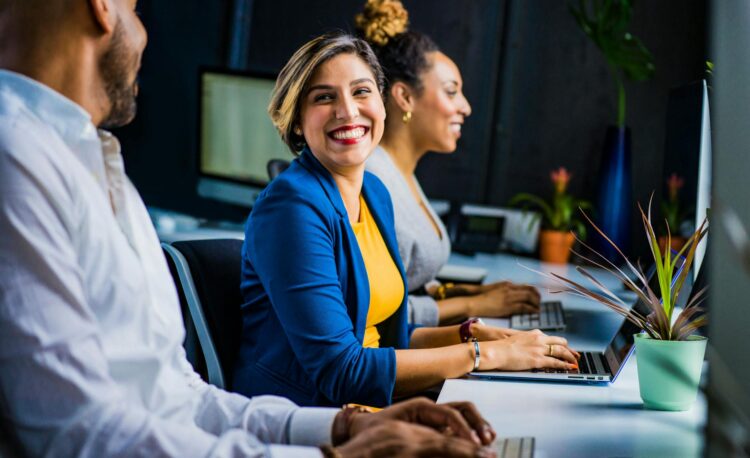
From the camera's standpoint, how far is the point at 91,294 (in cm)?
97

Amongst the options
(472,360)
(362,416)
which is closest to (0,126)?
(362,416)

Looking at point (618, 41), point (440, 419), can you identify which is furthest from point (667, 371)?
point (618, 41)

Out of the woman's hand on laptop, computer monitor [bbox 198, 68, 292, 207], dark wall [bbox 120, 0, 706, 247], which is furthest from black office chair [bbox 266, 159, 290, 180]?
the woman's hand on laptop

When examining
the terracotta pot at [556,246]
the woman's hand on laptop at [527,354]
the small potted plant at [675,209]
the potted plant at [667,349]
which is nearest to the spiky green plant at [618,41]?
the terracotta pot at [556,246]

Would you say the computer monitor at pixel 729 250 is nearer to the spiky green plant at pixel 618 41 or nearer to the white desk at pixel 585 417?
the white desk at pixel 585 417

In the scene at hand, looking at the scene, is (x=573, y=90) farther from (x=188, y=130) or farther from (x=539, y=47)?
(x=188, y=130)

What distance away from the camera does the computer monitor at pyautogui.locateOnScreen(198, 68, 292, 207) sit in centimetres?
333

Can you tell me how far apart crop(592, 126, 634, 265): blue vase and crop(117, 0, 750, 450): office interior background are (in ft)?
0.49

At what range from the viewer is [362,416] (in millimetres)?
1161

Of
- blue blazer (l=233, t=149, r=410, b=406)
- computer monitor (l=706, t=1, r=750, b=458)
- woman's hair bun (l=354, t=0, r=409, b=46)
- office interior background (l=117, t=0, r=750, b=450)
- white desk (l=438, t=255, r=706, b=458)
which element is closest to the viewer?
computer monitor (l=706, t=1, r=750, b=458)

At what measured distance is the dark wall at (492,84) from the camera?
3.44 metres

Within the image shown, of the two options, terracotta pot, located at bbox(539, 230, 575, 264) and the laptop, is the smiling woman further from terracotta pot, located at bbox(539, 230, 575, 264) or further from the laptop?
terracotta pot, located at bbox(539, 230, 575, 264)

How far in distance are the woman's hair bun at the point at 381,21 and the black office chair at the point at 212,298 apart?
3.35ft

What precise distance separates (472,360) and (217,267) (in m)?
0.53
